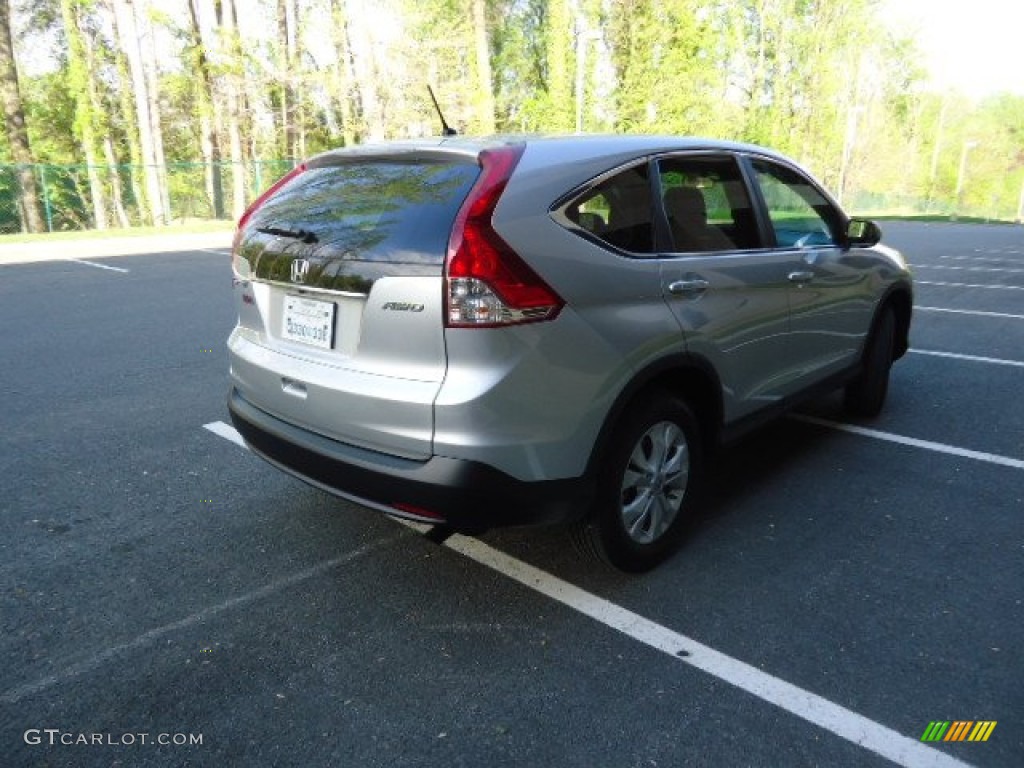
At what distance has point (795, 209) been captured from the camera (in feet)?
13.5

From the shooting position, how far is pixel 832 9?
44062mm

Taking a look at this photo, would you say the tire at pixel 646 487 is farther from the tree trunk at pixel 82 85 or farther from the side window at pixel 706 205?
the tree trunk at pixel 82 85

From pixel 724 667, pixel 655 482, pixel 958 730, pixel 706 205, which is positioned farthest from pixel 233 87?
pixel 958 730

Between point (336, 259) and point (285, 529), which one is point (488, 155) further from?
point (285, 529)

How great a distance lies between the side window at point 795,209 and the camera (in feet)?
12.5

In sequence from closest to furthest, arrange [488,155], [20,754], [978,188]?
[20,754] → [488,155] → [978,188]

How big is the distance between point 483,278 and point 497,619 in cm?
127

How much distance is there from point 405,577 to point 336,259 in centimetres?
131

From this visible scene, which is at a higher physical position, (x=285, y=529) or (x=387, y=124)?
(x=387, y=124)

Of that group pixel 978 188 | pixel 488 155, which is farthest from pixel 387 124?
pixel 978 188

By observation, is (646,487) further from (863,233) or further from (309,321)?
(863,233)

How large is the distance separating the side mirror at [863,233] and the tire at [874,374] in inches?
22.0

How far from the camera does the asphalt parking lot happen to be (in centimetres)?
220

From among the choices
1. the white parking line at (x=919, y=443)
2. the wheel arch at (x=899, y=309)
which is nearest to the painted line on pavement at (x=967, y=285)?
the wheel arch at (x=899, y=309)
